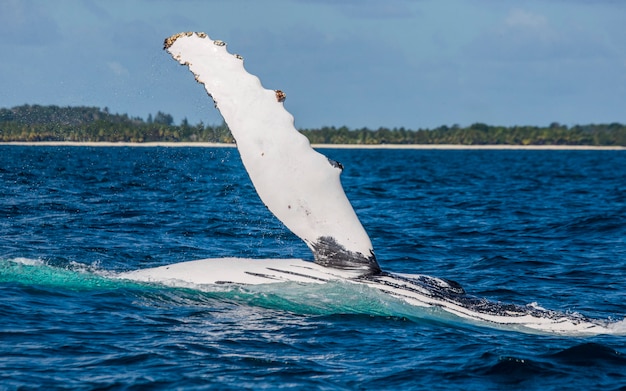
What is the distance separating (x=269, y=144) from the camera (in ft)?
30.7

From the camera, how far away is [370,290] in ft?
32.0

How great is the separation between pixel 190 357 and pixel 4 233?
9.16 meters

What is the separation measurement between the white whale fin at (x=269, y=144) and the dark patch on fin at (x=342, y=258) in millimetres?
266

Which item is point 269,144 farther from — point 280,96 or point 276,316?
point 276,316

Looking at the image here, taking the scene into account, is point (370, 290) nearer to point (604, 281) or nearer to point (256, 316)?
point (256, 316)

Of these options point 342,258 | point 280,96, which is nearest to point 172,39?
point 280,96

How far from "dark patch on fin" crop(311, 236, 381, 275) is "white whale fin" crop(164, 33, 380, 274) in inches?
10.5

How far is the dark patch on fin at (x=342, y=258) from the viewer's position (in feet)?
32.2

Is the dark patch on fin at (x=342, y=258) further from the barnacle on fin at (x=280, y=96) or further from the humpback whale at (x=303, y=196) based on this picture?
the barnacle on fin at (x=280, y=96)

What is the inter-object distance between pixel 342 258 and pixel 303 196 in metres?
0.87

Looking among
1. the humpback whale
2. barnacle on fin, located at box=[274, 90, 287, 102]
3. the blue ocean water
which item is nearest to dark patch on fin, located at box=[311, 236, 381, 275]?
the humpback whale

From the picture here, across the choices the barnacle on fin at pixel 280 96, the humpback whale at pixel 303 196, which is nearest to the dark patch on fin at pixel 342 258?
the humpback whale at pixel 303 196

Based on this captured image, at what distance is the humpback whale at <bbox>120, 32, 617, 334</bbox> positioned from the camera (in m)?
9.37

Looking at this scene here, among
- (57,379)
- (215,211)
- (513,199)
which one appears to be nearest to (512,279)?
(57,379)
